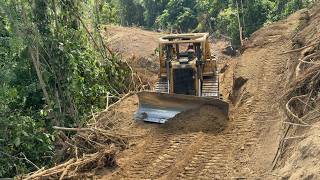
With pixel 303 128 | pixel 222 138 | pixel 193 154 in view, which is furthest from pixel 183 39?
pixel 303 128

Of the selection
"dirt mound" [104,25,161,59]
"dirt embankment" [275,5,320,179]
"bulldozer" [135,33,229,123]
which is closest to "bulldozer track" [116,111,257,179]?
"bulldozer" [135,33,229,123]

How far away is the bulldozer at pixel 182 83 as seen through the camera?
1222cm

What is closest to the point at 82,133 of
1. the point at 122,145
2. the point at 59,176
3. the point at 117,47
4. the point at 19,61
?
the point at 122,145

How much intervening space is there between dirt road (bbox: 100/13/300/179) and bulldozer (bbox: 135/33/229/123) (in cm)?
28

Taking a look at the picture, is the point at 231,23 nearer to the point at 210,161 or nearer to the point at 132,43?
the point at 132,43

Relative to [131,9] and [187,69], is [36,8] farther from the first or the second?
[131,9]

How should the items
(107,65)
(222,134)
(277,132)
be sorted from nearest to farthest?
1. (277,132)
2. (222,134)
3. (107,65)

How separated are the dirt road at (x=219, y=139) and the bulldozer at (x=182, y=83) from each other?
282mm

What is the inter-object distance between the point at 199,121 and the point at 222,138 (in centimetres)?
98

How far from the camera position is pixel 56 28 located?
46.7ft

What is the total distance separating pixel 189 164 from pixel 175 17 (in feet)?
86.4

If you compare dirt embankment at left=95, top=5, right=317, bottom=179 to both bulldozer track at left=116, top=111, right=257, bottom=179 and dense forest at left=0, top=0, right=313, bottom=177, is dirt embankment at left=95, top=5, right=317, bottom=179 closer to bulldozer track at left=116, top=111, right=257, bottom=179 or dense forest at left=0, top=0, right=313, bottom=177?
bulldozer track at left=116, top=111, right=257, bottom=179

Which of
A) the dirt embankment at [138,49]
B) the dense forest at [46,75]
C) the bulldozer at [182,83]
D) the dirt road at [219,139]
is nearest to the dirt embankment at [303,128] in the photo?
the dirt road at [219,139]

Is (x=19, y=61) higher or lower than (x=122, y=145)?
higher
